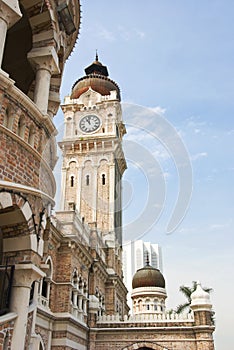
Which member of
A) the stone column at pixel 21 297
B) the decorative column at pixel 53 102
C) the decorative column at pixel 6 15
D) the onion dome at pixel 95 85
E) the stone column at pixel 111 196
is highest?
the onion dome at pixel 95 85

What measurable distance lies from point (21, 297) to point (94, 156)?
31.8 m

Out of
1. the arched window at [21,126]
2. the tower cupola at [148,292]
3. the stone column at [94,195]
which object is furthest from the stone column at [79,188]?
the arched window at [21,126]

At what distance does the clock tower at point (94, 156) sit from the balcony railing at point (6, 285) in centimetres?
2614

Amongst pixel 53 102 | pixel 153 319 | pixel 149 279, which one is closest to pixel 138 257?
pixel 149 279

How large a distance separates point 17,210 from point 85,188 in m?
30.6

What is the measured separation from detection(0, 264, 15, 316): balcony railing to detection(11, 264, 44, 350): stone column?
8cm

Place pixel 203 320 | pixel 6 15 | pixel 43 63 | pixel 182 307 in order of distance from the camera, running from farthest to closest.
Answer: pixel 182 307, pixel 203 320, pixel 43 63, pixel 6 15

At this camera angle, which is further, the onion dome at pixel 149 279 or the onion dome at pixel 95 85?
the onion dome at pixel 95 85

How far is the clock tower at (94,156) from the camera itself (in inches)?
1427

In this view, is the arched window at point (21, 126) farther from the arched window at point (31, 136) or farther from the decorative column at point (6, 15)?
the decorative column at point (6, 15)

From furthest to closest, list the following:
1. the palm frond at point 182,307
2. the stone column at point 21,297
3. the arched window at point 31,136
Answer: the palm frond at point 182,307 → the arched window at point 31,136 → the stone column at point 21,297

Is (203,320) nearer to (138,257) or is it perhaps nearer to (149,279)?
(149,279)

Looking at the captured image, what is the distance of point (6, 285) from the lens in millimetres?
6977

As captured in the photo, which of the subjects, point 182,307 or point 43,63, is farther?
point 182,307
